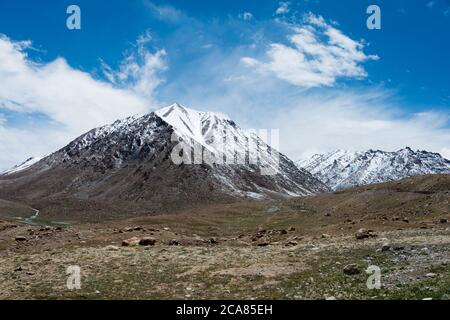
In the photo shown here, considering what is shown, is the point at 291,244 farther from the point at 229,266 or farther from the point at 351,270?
the point at 351,270

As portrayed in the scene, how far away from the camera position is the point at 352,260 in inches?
1110

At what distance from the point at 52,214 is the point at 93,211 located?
50.7 ft

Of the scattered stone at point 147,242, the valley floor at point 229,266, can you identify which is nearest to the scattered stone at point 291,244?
the valley floor at point 229,266

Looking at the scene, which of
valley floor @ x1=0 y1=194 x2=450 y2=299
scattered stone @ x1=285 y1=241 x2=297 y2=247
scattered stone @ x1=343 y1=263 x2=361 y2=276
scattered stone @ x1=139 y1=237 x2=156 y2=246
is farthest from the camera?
scattered stone @ x1=139 y1=237 x2=156 y2=246

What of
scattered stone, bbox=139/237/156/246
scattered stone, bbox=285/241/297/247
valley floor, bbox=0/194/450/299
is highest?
scattered stone, bbox=139/237/156/246

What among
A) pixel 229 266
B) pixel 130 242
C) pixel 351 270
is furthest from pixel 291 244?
pixel 351 270

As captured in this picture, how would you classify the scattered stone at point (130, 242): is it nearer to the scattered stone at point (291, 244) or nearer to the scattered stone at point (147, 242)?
the scattered stone at point (147, 242)

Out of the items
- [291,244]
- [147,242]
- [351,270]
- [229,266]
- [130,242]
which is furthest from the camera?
[147,242]

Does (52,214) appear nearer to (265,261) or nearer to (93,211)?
(93,211)

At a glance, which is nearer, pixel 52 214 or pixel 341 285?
pixel 341 285

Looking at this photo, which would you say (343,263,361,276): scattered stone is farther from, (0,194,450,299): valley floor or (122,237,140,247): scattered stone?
(122,237,140,247): scattered stone

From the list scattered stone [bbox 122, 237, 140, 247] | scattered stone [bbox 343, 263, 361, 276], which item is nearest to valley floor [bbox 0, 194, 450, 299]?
scattered stone [bbox 343, 263, 361, 276]

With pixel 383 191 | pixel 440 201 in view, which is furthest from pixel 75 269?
pixel 383 191
